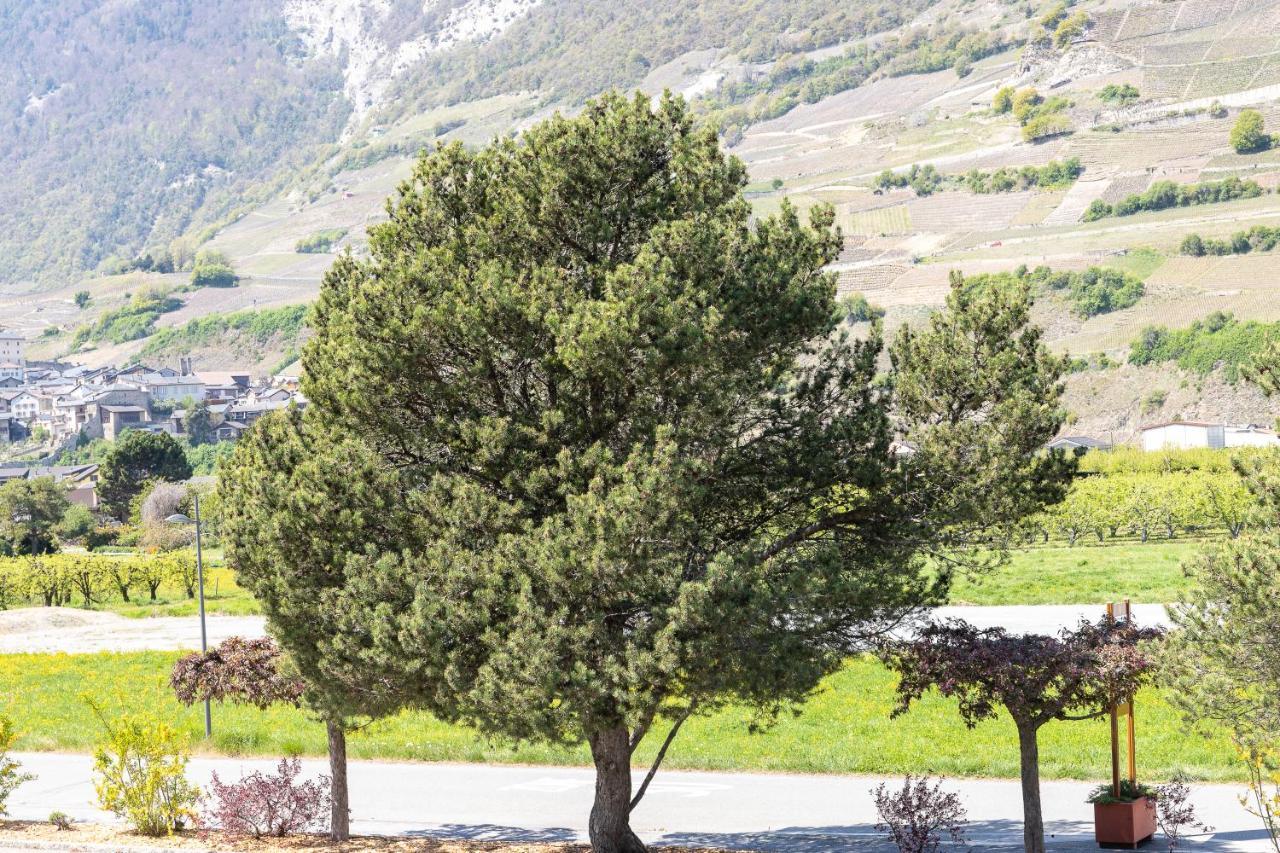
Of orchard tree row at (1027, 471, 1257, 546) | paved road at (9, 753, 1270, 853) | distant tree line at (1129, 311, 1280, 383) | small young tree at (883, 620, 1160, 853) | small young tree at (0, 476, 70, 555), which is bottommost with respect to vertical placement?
paved road at (9, 753, 1270, 853)

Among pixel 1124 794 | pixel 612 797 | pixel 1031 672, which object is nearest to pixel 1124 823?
pixel 1124 794

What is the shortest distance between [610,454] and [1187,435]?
107m

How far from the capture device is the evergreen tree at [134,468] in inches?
4198

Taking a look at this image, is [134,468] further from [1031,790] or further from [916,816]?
[1031,790]

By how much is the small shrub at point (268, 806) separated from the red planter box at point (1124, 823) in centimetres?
799

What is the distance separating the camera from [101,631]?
48375mm

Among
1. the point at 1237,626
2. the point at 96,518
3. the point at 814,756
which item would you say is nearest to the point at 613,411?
the point at 1237,626

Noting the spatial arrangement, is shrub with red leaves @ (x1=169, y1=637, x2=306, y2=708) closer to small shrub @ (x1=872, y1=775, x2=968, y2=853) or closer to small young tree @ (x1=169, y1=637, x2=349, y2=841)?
small young tree @ (x1=169, y1=637, x2=349, y2=841)

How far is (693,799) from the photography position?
17.6 metres

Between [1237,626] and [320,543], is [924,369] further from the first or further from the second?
[320,543]

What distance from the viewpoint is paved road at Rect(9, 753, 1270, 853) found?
15.0 meters

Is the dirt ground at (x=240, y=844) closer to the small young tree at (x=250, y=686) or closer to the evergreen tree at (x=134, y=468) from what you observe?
the small young tree at (x=250, y=686)

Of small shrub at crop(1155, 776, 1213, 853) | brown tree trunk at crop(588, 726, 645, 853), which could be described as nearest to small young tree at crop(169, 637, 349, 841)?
brown tree trunk at crop(588, 726, 645, 853)

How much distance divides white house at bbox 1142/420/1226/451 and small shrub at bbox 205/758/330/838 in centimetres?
10075
